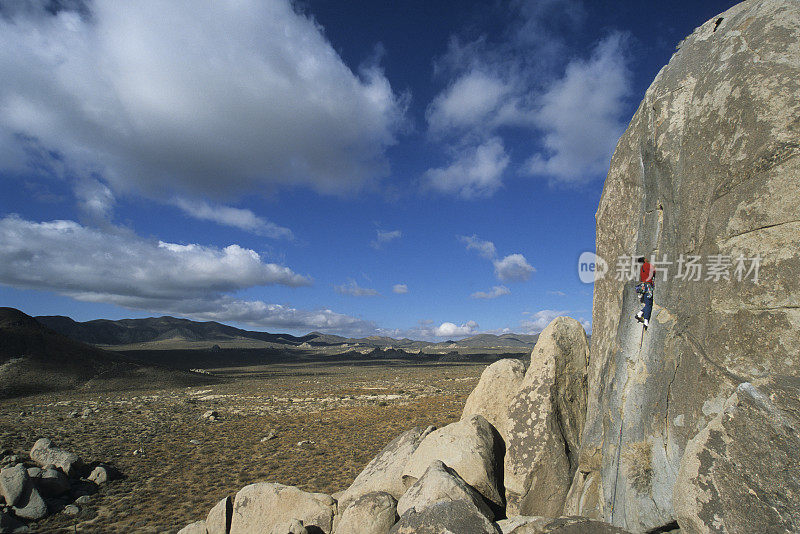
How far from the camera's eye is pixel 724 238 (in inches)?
231

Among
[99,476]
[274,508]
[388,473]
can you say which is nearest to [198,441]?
[99,476]

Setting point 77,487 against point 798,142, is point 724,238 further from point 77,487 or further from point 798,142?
point 77,487

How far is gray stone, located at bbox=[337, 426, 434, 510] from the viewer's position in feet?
33.1

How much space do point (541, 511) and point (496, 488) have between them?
103 centimetres

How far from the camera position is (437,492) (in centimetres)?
787

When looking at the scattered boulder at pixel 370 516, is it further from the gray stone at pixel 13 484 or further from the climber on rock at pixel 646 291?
the gray stone at pixel 13 484

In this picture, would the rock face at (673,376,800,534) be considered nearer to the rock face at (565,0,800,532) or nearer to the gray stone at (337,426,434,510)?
the rock face at (565,0,800,532)

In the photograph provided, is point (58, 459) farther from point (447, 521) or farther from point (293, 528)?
point (447, 521)

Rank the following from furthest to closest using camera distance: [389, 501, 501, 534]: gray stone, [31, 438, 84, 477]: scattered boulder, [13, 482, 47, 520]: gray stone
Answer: [31, 438, 84, 477]: scattered boulder
[13, 482, 47, 520]: gray stone
[389, 501, 501, 534]: gray stone

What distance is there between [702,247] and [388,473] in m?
8.86

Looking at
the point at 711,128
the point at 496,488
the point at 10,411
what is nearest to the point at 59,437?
the point at 10,411

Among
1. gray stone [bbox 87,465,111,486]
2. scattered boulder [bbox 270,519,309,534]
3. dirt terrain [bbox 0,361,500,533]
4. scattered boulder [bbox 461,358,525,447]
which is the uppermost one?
scattered boulder [bbox 461,358,525,447]

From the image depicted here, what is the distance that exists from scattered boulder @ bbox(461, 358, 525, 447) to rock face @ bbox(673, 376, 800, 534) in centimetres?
617

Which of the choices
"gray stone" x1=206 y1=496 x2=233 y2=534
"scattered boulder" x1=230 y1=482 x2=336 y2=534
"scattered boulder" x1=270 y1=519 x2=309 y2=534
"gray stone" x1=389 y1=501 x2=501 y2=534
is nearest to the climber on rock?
"gray stone" x1=389 y1=501 x2=501 y2=534
